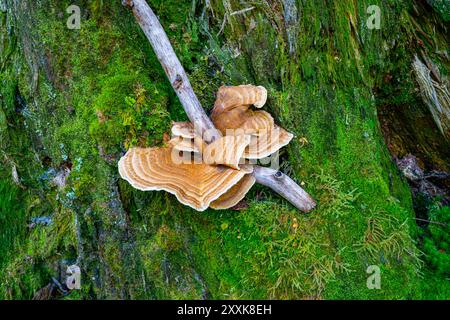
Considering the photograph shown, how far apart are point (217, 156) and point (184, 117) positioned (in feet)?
2.97

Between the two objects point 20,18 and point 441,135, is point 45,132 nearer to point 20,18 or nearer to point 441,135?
point 20,18

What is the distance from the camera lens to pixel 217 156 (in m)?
3.16

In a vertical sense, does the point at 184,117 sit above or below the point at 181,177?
above

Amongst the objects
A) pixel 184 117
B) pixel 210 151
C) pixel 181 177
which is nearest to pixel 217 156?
pixel 210 151

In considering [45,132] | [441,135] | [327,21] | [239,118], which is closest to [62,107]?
[45,132]

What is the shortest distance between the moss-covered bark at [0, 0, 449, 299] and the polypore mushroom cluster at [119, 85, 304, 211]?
0.33 meters

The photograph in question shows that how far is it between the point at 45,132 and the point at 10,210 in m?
1.66

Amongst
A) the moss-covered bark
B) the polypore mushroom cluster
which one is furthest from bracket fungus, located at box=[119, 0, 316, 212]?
the moss-covered bark

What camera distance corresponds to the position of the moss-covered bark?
3.60 m

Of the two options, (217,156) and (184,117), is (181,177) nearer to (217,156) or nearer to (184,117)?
(217,156)

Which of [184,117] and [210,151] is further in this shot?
[184,117]

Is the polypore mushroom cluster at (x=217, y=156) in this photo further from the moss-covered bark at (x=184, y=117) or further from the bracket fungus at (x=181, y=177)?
the moss-covered bark at (x=184, y=117)

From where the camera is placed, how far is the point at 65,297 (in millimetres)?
4016

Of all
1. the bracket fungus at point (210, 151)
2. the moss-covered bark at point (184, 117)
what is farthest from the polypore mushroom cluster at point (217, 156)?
the moss-covered bark at point (184, 117)
